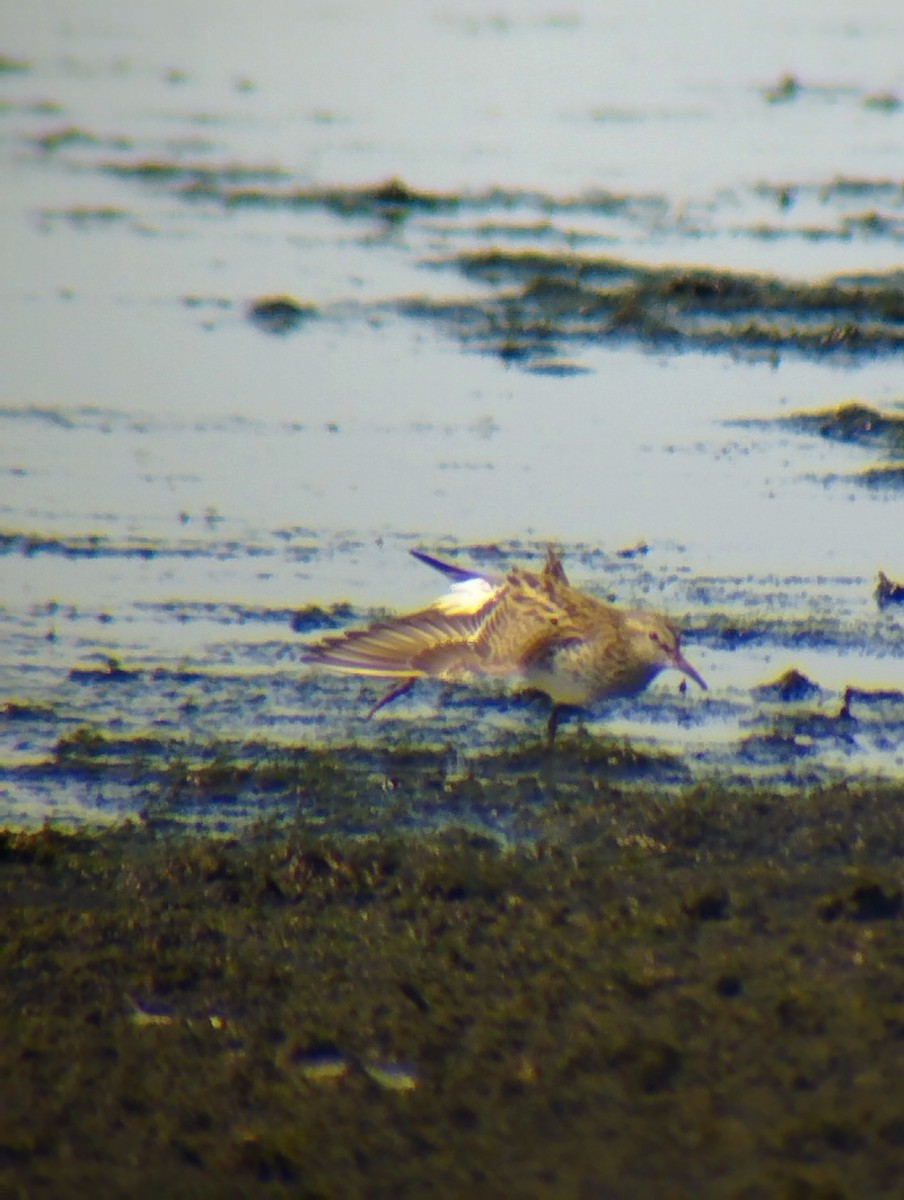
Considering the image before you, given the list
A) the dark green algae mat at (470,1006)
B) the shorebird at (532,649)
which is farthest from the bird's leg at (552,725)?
the dark green algae mat at (470,1006)

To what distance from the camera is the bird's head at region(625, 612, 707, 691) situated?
7258 mm

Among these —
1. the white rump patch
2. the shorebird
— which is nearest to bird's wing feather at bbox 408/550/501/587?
the white rump patch

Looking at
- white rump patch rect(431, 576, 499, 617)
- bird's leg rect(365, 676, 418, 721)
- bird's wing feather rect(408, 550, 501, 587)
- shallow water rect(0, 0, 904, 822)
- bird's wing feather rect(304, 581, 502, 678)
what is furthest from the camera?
bird's wing feather rect(408, 550, 501, 587)

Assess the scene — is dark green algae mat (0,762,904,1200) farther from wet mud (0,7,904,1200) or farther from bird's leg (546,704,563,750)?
bird's leg (546,704,563,750)

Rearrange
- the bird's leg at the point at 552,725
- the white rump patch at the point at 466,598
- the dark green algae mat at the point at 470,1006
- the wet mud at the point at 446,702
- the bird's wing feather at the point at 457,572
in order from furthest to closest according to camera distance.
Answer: the bird's wing feather at the point at 457,572 < the white rump patch at the point at 466,598 < the bird's leg at the point at 552,725 < the wet mud at the point at 446,702 < the dark green algae mat at the point at 470,1006

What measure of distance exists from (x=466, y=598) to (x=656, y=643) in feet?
2.96

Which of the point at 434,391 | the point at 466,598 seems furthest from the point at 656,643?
the point at 434,391

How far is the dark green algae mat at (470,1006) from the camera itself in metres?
4.10

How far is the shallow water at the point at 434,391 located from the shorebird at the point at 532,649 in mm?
187

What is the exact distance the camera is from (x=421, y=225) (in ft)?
54.4

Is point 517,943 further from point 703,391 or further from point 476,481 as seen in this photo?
point 703,391

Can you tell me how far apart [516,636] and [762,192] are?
10.4 meters

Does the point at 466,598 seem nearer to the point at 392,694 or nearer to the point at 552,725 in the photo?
the point at 392,694

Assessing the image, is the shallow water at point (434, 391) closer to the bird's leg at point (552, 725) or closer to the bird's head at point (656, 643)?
the bird's leg at point (552, 725)
